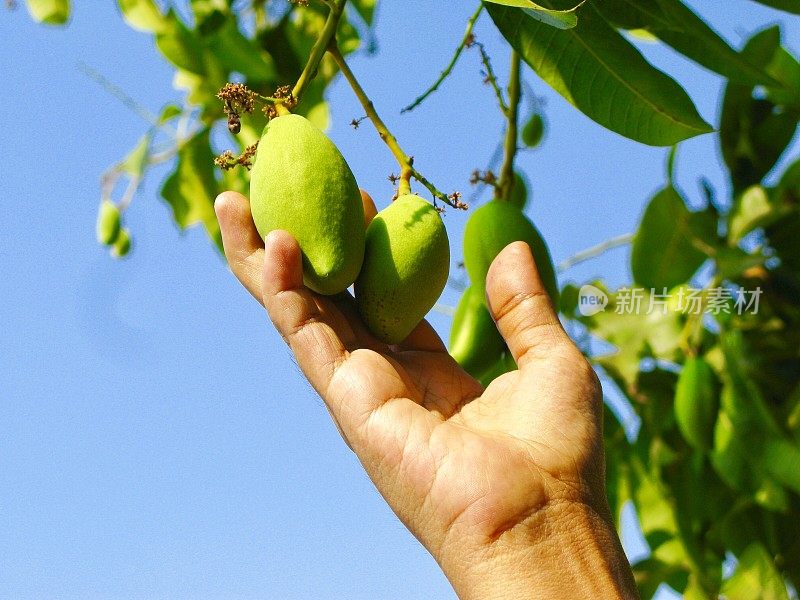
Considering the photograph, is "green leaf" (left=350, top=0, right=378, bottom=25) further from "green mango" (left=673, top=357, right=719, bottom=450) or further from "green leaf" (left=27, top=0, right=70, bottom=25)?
"green mango" (left=673, top=357, right=719, bottom=450)

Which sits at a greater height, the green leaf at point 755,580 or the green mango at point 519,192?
the green mango at point 519,192

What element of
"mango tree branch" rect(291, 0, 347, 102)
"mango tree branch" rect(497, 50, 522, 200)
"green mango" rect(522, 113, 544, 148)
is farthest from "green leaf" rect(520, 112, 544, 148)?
"mango tree branch" rect(291, 0, 347, 102)

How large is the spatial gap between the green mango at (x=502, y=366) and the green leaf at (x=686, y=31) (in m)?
0.46

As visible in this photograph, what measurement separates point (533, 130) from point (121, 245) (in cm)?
95

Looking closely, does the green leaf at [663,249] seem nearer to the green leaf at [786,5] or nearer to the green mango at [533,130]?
the green mango at [533,130]

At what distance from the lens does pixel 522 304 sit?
45.9 inches

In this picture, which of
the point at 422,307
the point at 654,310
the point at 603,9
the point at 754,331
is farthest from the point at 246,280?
the point at 754,331

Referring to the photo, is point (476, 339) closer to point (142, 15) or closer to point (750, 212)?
point (142, 15)

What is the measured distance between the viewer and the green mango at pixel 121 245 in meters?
2.17

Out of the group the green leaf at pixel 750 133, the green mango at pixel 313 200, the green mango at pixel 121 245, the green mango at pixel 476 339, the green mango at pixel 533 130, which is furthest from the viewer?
the green leaf at pixel 750 133

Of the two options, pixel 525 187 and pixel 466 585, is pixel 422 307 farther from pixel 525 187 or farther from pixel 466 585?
pixel 525 187

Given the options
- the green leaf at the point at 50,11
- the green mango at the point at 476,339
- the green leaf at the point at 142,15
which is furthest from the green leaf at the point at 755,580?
the green leaf at the point at 50,11

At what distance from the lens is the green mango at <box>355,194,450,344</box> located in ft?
3.29

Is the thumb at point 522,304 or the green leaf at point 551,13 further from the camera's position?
the thumb at point 522,304
